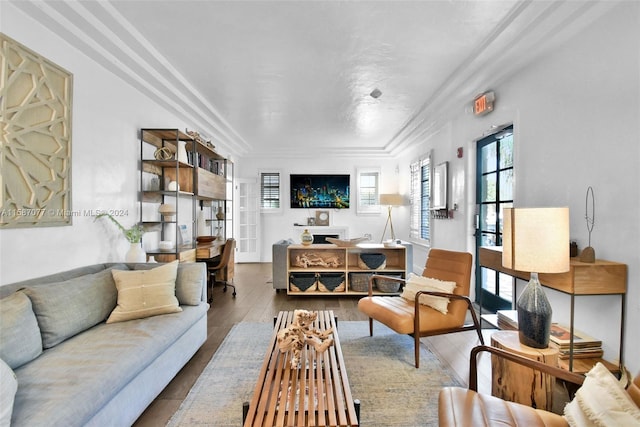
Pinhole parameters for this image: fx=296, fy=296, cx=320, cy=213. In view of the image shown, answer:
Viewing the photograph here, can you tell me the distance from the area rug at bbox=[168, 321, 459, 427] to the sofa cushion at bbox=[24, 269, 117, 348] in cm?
86

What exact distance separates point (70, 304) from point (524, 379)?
2861mm

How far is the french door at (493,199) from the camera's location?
325cm

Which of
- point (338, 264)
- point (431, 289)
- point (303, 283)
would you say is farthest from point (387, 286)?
point (431, 289)

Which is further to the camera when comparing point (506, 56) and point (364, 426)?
point (506, 56)

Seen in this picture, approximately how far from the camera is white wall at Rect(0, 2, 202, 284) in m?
2.06

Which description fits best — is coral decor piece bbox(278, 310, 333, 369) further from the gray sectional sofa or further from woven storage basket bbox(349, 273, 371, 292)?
woven storage basket bbox(349, 273, 371, 292)

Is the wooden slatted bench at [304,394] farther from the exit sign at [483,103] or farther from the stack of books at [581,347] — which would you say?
the exit sign at [483,103]

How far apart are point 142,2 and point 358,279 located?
12.2 ft

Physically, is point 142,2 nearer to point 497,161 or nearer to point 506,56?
point 506,56

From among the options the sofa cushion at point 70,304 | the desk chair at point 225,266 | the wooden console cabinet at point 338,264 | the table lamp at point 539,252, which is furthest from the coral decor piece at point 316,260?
the table lamp at point 539,252

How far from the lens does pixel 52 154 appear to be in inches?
89.1

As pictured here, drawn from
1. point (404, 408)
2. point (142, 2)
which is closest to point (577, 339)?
point (404, 408)

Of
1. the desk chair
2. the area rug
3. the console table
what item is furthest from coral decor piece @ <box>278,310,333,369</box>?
the desk chair

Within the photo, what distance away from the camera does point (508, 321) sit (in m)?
2.57
